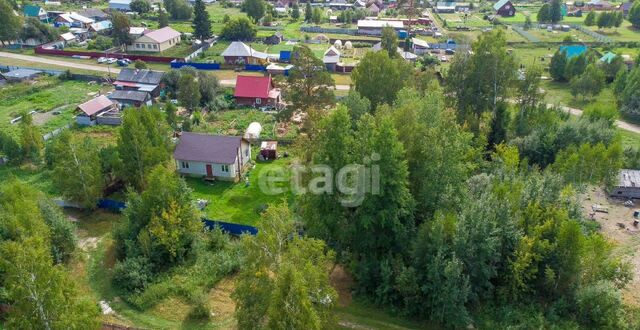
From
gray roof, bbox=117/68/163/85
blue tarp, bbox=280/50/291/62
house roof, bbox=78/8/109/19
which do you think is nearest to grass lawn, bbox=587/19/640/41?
blue tarp, bbox=280/50/291/62

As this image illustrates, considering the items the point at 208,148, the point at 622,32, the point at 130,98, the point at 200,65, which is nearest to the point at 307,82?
the point at 208,148

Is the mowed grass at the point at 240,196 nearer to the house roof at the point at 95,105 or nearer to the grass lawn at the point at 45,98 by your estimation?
the house roof at the point at 95,105

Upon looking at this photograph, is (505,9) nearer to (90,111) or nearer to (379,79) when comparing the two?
(379,79)

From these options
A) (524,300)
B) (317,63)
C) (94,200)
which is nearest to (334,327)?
(524,300)

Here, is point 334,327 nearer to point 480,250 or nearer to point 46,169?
point 480,250

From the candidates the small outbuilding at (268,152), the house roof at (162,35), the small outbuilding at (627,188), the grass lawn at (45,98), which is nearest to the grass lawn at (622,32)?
the small outbuilding at (627,188)

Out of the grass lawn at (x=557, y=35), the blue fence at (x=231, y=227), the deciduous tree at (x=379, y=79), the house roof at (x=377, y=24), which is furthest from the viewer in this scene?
the house roof at (x=377, y=24)

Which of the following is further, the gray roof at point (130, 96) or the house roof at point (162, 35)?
the house roof at point (162, 35)
